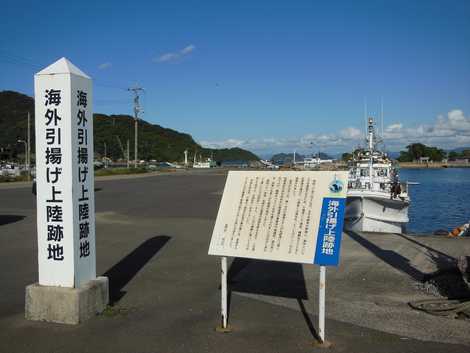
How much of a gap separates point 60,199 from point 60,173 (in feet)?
0.95

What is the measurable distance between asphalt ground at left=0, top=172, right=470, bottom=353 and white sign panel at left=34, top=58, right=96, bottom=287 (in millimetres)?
676

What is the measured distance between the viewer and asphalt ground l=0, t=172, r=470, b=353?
14.3 feet

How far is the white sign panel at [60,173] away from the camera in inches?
193

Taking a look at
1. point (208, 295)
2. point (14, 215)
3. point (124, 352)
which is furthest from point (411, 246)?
point (14, 215)

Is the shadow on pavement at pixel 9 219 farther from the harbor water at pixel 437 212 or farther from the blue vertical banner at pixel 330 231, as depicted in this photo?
the harbor water at pixel 437 212

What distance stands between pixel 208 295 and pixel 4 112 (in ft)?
393

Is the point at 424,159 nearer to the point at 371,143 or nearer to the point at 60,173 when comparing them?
the point at 371,143

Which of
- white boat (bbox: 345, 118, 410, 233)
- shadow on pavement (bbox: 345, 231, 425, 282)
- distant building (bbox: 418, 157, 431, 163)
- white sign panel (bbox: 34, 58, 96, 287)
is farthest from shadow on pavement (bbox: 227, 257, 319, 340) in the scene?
distant building (bbox: 418, 157, 431, 163)

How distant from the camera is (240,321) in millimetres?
5000

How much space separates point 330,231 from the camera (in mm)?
4355

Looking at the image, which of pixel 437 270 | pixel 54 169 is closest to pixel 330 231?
pixel 54 169

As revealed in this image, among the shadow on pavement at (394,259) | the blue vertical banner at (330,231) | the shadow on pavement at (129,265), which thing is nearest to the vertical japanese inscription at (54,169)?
the shadow on pavement at (129,265)

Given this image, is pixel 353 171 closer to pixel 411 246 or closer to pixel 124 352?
pixel 411 246

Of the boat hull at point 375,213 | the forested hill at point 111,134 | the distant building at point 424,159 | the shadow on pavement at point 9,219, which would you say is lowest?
the boat hull at point 375,213
